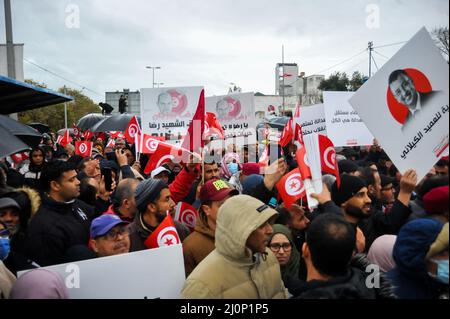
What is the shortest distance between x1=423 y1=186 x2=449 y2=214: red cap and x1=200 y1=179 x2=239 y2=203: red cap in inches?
66.4

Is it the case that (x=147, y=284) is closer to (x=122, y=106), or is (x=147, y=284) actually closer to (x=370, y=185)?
(x=370, y=185)

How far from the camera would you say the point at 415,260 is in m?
2.01

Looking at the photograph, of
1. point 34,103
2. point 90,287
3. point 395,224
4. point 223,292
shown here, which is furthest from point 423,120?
point 34,103

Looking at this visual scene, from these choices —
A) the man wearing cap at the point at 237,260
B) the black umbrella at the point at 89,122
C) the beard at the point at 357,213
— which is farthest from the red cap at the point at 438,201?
the black umbrella at the point at 89,122

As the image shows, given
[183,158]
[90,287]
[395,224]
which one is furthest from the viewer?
[183,158]

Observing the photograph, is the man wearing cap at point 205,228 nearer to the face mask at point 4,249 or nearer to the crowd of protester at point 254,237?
the crowd of protester at point 254,237

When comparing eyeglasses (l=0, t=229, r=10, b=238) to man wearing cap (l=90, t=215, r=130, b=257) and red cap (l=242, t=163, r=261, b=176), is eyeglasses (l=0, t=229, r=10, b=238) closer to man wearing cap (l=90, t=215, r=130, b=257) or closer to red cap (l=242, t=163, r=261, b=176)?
man wearing cap (l=90, t=215, r=130, b=257)

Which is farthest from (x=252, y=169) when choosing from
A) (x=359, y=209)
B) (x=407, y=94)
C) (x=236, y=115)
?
(x=407, y=94)

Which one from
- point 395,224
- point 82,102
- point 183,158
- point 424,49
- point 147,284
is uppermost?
point 82,102

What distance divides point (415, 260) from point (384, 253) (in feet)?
2.84

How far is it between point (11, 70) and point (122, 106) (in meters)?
8.19

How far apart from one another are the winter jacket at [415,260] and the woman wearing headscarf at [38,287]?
181 centimetres

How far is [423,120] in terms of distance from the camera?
2.01 m

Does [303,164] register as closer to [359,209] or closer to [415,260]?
[359,209]
